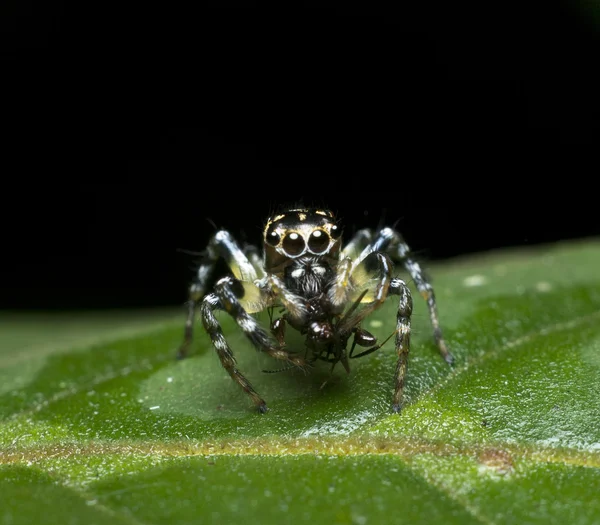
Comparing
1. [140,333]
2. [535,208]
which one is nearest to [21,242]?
[140,333]

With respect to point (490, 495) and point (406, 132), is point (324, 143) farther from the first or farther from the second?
point (490, 495)

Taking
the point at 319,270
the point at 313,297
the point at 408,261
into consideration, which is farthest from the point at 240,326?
the point at 408,261

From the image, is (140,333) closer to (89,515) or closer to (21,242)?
(89,515)

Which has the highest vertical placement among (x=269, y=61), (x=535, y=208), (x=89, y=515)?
(x=269, y=61)

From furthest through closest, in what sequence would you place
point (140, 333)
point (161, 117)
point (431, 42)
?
point (161, 117), point (431, 42), point (140, 333)

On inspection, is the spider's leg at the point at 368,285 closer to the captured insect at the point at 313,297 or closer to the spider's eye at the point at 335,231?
the captured insect at the point at 313,297

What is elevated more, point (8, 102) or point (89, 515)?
point (8, 102)

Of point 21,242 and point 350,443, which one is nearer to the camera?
point 350,443

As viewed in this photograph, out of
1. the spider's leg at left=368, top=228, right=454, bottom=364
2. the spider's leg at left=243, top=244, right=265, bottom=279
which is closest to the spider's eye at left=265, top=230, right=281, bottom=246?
the spider's leg at left=243, top=244, right=265, bottom=279

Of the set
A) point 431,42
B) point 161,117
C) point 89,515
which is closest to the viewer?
point 89,515
